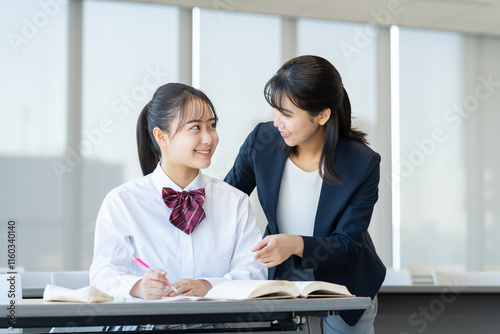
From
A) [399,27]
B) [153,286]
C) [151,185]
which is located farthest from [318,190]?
[399,27]

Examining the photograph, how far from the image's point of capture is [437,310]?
9.12 feet

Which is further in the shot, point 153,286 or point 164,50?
point 164,50

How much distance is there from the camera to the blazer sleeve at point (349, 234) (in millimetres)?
1706

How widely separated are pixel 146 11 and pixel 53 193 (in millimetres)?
1934

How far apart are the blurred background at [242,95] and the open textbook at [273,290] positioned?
14.9ft

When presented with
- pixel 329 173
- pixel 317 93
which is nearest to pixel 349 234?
Answer: pixel 329 173

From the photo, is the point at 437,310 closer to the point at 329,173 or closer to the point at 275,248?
the point at 329,173

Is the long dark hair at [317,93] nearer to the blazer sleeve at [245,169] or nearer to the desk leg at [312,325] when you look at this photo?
the blazer sleeve at [245,169]

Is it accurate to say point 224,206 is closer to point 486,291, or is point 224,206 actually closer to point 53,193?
point 486,291

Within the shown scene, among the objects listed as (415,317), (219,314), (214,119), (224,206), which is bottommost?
(415,317)

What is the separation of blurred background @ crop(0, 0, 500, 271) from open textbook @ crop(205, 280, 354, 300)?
455 centimetres

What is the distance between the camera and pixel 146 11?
594cm

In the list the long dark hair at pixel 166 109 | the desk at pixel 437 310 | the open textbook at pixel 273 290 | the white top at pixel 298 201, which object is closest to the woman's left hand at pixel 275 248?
the open textbook at pixel 273 290

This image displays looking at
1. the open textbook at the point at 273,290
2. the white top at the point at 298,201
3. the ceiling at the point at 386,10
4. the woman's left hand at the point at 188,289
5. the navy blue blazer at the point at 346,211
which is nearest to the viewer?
the open textbook at the point at 273,290
